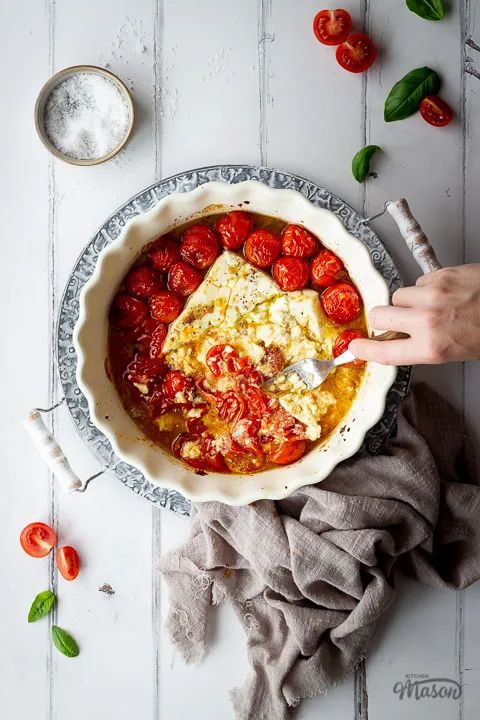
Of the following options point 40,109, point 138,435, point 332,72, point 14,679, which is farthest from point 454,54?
point 14,679

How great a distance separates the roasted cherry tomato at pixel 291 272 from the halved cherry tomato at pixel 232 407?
1.55ft

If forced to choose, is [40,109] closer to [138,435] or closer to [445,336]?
[138,435]

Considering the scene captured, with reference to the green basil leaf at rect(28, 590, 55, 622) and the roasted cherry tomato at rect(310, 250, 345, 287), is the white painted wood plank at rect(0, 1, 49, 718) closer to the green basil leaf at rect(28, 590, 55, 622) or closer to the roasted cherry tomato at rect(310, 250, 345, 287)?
the green basil leaf at rect(28, 590, 55, 622)

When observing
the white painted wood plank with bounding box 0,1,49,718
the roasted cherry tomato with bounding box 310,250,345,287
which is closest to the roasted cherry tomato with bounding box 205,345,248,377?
the roasted cherry tomato with bounding box 310,250,345,287

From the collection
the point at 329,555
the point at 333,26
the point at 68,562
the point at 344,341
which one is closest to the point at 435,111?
the point at 333,26

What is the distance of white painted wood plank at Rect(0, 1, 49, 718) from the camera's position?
319cm

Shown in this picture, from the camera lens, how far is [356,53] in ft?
10.1

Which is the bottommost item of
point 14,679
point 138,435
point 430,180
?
point 14,679

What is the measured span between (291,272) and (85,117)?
108 cm

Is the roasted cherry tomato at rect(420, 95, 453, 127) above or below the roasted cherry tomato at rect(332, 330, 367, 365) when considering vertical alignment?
above

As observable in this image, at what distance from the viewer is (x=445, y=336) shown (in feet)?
8.20

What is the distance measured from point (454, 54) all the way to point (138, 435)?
2.04 metres

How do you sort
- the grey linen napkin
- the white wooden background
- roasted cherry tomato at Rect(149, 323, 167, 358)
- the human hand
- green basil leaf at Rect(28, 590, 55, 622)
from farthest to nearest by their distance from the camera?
green basil leaf at Rect(28, 590, 55, 622), the white wooden background, roasted cherry tomato at Rect(149, 323, 167, 358), the grey linen napkin, the human hand

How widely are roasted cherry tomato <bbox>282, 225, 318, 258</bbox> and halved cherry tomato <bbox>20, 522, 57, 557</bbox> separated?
61.4 inches
